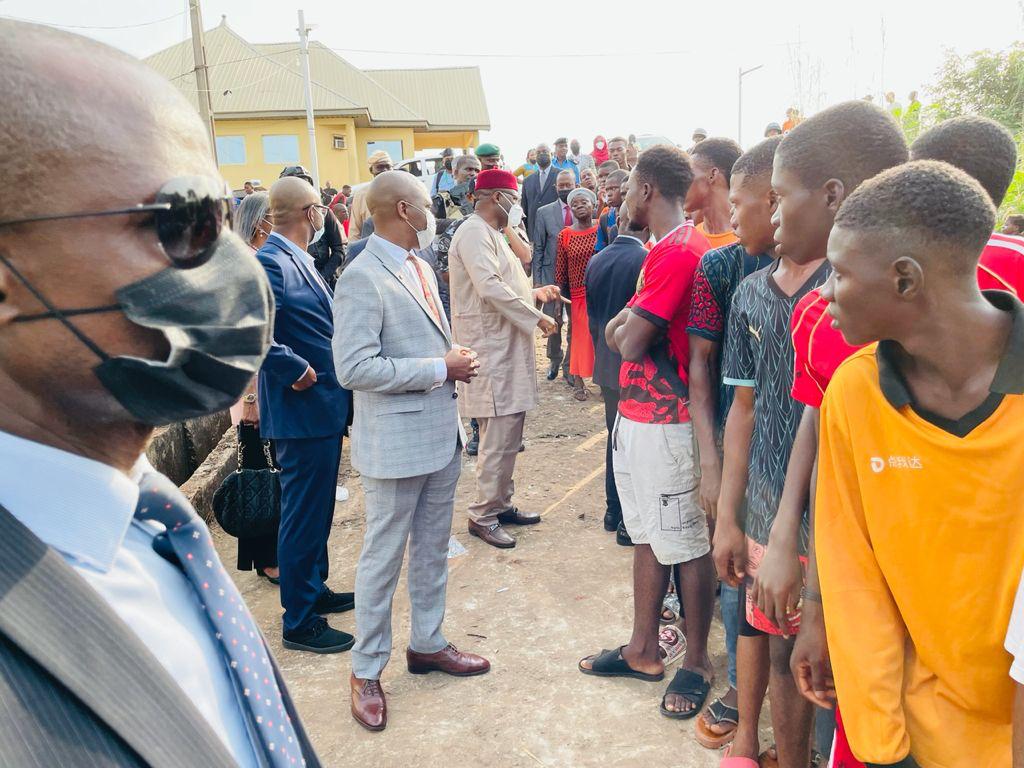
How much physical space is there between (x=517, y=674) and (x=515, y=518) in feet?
5.46

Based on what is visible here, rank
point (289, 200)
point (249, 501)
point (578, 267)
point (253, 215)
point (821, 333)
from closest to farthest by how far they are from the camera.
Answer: point (821, 333) → point (289, 200) → point (249, 501) → point (253, 215) → point (578, 267)

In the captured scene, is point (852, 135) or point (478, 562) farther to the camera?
point (478, 562)

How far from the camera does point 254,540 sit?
4293 millimetres

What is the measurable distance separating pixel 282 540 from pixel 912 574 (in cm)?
296

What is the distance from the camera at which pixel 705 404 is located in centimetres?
288

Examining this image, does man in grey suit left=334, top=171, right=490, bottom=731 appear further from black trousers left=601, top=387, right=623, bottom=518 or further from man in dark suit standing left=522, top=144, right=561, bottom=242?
man in dark suit standing left=522, top=144, right=561, bottom=242

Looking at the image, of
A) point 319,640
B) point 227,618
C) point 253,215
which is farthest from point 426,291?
point 227,618

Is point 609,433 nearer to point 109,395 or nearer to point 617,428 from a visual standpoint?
point 617,428

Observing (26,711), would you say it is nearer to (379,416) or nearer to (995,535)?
(995,535)

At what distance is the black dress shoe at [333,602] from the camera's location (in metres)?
4.05

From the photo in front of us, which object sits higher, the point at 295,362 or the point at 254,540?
the point at 295,362

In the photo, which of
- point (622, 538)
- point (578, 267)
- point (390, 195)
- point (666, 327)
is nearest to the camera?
point (666, 327)

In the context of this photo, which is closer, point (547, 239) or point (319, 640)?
point (319, 640)

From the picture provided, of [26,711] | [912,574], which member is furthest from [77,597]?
[912,574]
